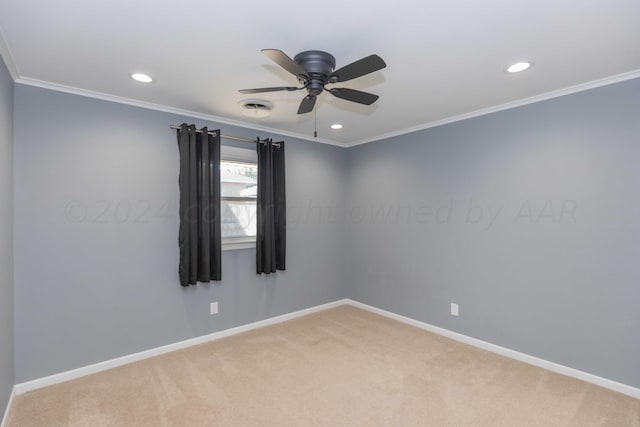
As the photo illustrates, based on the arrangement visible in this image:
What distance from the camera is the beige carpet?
2248 millimetres

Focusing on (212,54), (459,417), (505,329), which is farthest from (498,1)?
(505,329)

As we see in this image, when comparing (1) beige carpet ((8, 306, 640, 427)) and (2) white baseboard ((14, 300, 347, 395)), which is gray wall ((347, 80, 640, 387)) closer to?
(1) beige carpet ((8, 306, 640, 427))

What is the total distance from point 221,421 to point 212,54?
248cm

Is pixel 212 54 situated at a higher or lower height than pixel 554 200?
higher

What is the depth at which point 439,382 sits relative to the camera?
8.91 ft

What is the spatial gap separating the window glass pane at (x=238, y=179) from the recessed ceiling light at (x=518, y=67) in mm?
2719

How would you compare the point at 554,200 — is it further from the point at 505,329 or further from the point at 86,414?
the point at 86,414

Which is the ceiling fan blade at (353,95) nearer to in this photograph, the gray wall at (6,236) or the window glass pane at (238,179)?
the window glass pane at (238,179)

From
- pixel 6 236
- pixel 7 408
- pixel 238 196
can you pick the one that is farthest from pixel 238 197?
pixel 7 408

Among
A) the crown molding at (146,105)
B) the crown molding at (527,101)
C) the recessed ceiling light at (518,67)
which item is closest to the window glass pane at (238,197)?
the crown molding at (146,105)

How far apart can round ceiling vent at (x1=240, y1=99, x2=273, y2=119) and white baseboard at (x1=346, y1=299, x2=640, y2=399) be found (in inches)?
117

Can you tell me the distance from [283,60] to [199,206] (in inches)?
81.1

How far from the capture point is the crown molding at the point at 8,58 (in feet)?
6.55

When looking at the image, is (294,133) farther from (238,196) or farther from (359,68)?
(359,68)
